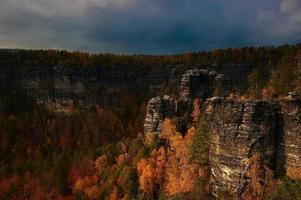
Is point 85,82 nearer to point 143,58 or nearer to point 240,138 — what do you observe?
point 143,58

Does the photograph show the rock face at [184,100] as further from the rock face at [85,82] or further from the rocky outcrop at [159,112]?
the rock face at [85,82]

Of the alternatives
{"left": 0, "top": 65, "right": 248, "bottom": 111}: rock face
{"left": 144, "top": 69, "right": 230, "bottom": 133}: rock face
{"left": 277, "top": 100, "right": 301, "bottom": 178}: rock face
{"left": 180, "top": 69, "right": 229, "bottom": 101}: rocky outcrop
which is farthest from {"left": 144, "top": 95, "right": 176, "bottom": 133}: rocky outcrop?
{"left": 0, "top": 65, "right": 248, "bottom": 111}: rock face

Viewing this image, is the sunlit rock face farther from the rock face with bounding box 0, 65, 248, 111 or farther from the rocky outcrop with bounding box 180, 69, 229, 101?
the rock face with bounding box 0, 65, 248, 111

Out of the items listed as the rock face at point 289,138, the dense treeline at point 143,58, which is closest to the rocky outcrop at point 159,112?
the rock face at point 289,138

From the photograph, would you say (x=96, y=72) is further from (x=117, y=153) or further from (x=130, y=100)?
(x=117, y=153)

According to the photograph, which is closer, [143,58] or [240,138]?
[240,138]

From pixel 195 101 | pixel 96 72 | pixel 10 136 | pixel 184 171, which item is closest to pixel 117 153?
pixel 195 101

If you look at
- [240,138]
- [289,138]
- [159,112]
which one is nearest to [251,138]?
[240,138]
